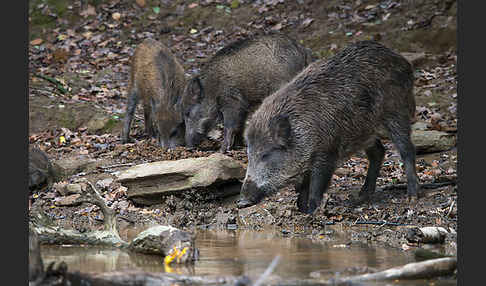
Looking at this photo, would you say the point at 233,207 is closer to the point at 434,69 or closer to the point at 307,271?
the point at 307,271

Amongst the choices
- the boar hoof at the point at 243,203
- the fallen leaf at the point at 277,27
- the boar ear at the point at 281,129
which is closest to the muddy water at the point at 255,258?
the boar hoof at the point at 243,203

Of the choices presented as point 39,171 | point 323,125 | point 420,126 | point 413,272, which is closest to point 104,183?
point 39,171

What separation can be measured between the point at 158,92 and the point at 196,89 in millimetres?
1450

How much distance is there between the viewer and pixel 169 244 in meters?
6.23

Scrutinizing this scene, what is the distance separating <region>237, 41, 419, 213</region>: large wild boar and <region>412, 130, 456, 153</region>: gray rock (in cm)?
196

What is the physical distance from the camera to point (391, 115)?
28.8 ft

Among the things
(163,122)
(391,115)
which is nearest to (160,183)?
(391,115)

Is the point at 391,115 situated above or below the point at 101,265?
above

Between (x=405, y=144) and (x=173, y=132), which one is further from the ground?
(x=173, y=132)

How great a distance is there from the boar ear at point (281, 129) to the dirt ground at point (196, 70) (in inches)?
34.3

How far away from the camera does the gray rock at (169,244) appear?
6.04 metres

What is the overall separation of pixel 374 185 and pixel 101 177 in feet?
12.8

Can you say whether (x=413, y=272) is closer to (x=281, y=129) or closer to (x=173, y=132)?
(x=281, y=129)

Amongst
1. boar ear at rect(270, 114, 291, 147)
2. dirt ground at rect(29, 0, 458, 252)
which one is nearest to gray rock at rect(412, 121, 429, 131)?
dirt ground at rect(29, 0, 458, 252)
